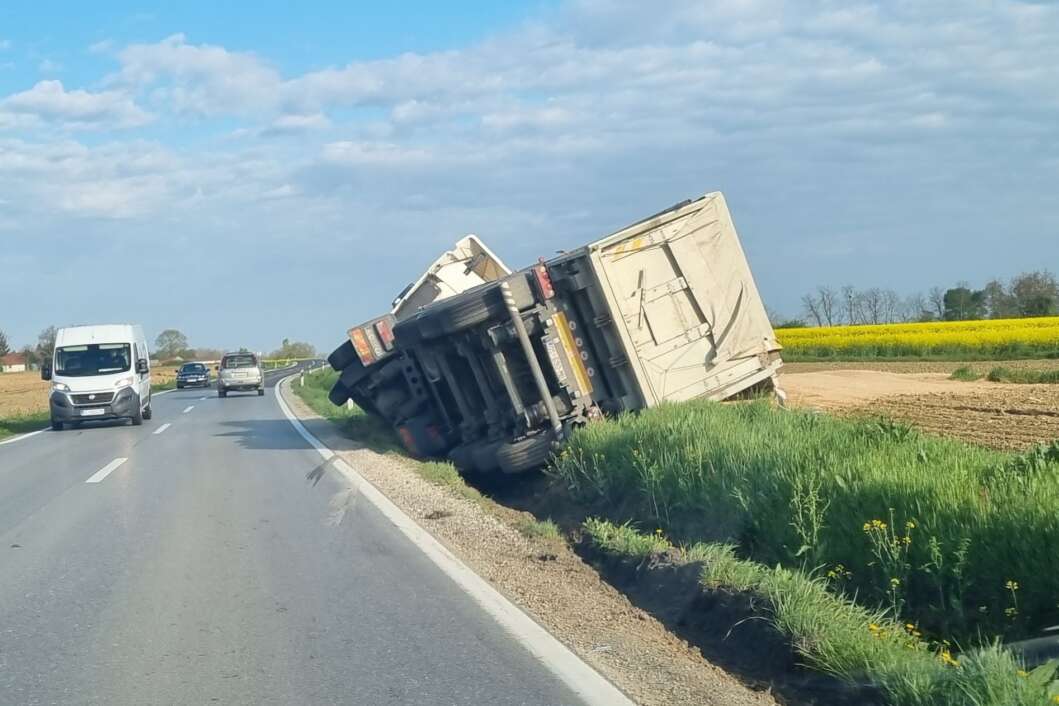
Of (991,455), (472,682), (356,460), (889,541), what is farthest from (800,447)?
(356,460)

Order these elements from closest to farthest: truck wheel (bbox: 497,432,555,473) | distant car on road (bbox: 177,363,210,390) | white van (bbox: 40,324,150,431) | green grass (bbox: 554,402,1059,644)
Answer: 1. green grass (bbox: 554,402,1059,644)
2. truck wheel (bbox: 497,432,555,473)
3. white van (bbox: 40,324,150,431)
4. distant car on road (bbox: 177,363,210,390)

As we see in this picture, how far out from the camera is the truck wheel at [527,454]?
1251 cm

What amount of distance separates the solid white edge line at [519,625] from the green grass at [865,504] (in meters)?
1.86

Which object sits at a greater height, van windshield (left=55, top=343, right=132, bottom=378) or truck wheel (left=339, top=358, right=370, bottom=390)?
van windshield (left=55, top=343, right=132, bottom=378)

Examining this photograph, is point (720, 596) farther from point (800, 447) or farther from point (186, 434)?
point (186, 434)

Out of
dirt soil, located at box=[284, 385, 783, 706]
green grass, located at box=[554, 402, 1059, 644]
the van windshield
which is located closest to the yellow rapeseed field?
the van windshield

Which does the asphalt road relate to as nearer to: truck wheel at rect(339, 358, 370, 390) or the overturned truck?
the overturned truck

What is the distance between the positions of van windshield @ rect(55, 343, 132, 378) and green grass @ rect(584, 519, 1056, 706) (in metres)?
21.3

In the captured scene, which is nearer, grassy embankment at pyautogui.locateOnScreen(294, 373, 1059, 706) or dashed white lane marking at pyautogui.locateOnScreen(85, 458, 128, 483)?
grassy embankment at pyautogui.locateOnScreen(294, 373, 1059, 706)

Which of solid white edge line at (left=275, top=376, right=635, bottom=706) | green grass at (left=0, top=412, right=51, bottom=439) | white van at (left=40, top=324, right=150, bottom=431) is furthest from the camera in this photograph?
green grass at (left=0, top=412, right=51, bottom=439)

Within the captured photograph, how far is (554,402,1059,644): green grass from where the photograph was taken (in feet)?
20.0

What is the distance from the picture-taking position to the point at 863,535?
7078 millimetres

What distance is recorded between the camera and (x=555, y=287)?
42.9 feet

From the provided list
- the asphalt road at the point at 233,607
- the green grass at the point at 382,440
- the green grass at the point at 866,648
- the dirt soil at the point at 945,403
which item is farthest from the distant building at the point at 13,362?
the green grass at the point at 866,648
